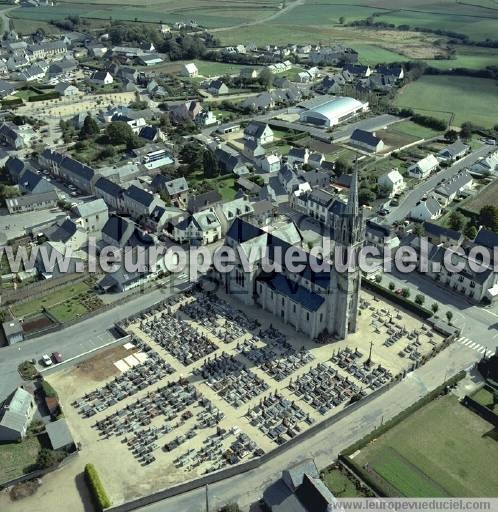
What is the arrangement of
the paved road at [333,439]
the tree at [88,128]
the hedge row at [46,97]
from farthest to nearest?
the hedge row at [46,97] < the tree at [88,128] < the paved road at [333,439]

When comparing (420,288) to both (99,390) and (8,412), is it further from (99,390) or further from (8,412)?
(8,412)

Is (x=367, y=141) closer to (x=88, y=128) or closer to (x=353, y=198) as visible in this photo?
(x=88, y=128)

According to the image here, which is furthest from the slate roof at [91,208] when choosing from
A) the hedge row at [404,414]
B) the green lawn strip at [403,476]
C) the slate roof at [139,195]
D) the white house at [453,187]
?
the green lawn strip at [403,476]

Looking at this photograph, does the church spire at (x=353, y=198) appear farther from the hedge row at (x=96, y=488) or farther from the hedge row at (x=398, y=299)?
the hedge row at (x=96, y=488)

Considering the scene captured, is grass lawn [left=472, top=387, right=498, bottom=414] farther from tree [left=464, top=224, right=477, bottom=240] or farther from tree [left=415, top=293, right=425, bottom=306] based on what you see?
tree [left=464, top=224, right=477, bottom=240]

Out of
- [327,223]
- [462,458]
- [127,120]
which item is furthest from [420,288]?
[127,120]


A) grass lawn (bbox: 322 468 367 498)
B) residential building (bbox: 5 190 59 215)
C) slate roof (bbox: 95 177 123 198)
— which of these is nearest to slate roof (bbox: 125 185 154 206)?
slate roof (bbox: 95 177 123 198)

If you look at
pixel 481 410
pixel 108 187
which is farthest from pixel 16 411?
pixel 108 187
